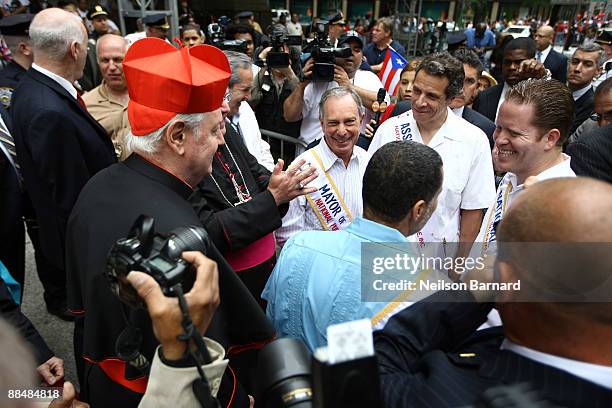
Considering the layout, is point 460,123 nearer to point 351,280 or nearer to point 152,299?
point 351,280

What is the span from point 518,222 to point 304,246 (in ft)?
2.66

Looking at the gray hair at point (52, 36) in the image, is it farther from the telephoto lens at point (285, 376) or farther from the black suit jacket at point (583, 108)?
the black suit jacket at point (583, 108)

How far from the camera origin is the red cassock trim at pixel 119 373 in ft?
4.59

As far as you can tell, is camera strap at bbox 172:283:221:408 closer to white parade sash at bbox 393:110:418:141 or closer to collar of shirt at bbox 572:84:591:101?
white parade sash at bbox 393:110:418:141

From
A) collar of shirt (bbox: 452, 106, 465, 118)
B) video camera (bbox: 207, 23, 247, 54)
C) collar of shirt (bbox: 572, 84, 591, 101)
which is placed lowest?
collar of shirt (bbox: 572, 84, 591, 101)

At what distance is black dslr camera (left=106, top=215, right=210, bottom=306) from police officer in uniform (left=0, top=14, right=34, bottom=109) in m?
2.98

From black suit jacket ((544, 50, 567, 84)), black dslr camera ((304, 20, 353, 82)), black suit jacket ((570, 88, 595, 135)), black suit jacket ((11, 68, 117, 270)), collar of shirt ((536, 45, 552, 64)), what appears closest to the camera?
black suit jacket ((11, 68, 117, 270))

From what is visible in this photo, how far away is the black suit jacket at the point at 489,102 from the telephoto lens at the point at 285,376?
3.71 metres

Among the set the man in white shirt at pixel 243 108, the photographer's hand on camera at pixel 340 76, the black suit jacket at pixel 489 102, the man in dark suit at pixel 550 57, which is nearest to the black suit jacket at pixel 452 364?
the man in white shirt at pixel 243 108

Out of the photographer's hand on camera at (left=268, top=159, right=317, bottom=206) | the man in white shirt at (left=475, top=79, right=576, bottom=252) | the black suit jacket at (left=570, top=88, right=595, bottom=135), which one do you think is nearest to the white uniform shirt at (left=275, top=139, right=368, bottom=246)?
the photographer's hand on camera at (left=268, top=159, right=317, bottom=206)

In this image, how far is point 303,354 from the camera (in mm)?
966

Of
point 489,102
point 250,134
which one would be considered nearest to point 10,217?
point 250,134

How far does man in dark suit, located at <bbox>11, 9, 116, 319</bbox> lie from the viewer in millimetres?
2527

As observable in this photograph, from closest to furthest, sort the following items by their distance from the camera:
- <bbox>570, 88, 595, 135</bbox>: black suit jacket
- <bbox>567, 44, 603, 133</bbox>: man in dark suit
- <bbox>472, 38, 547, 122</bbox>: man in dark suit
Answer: <bbox>472, 38, 547, 122</bbox>: man in dark suit < <bbox>570, 88, 595, 135</bbox>: black suit jacket < <bbox>567, 44, 603, 133</bbox>: man in dark suit
